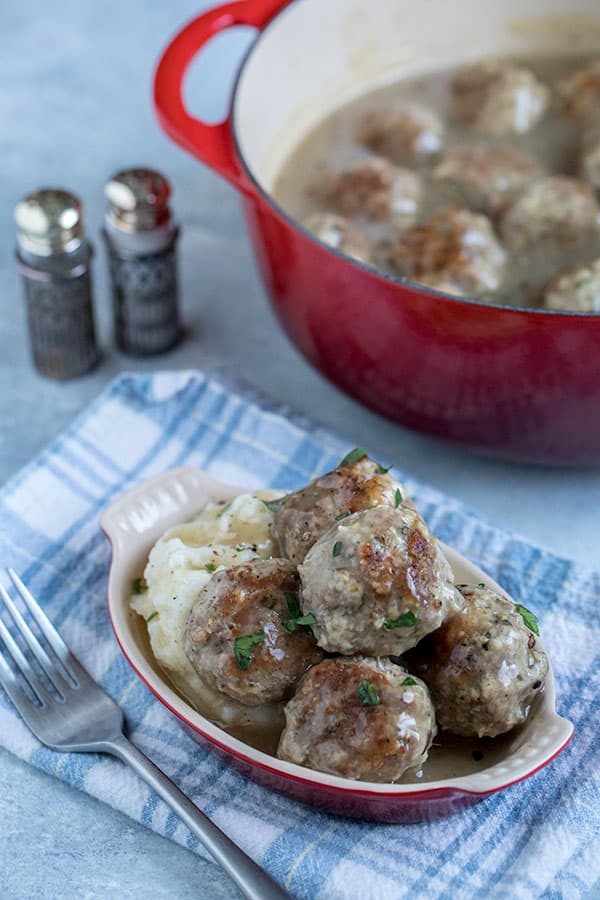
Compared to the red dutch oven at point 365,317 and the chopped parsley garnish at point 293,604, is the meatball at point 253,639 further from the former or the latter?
the red dutch oven at point 365,317

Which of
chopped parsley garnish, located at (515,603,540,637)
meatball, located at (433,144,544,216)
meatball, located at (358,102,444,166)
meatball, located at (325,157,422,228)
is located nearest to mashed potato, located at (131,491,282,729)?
chopped parsley garnish, located at (515,603,540,637)

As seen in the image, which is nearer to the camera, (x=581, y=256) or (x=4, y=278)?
(x=581, y=256)

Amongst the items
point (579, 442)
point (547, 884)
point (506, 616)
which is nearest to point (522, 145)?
point (579, 442)

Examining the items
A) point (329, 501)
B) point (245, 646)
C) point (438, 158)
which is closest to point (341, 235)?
point (438, 158)

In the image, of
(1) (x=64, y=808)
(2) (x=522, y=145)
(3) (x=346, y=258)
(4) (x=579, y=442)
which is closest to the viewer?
(1) (x=64, y=808)

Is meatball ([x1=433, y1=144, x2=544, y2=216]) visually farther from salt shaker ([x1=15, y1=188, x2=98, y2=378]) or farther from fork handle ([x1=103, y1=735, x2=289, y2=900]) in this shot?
fork handle ([x1=103, y1=735, x2=289, y2=900])

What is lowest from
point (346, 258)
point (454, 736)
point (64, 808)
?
point (64, 808)

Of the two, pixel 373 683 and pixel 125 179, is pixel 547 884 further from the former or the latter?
pixel 125 179
